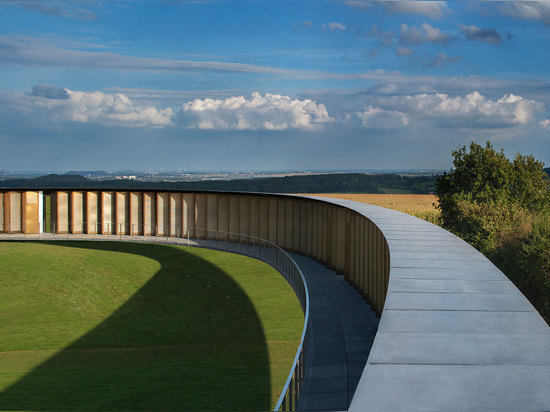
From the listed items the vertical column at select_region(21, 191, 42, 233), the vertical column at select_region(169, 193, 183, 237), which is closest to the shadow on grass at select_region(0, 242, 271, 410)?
the vertical column at select_region(169, 193, 183, 237)

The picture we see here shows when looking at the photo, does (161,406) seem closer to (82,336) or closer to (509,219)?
(82,336)

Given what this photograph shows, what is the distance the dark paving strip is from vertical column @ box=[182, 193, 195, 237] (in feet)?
46.0

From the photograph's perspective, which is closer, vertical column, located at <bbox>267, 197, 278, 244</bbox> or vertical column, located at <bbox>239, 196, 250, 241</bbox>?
vertical column, located at <bbox>267, 197, 278, 244</bbox>

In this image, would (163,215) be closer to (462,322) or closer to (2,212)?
(2,212)

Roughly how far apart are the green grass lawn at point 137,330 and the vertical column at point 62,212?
93 centimetres

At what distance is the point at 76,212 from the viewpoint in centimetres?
3200

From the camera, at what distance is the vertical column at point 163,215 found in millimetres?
31562

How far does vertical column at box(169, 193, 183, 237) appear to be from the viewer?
103 feet

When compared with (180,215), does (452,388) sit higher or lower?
higher

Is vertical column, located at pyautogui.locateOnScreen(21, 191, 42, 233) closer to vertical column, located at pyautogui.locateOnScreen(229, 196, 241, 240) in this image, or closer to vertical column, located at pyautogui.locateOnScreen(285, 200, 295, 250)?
vertical column, located at pyautogui.locateOnScreen(229, 196, 241, 240)

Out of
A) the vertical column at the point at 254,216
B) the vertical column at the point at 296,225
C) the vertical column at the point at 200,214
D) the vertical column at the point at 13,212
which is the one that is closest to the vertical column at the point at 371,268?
the vertical column at the point at 296,225

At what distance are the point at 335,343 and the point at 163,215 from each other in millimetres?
22158

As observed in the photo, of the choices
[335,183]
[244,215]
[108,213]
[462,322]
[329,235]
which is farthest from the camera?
[335,183]

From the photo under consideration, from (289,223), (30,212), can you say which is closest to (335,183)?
(30,212)
